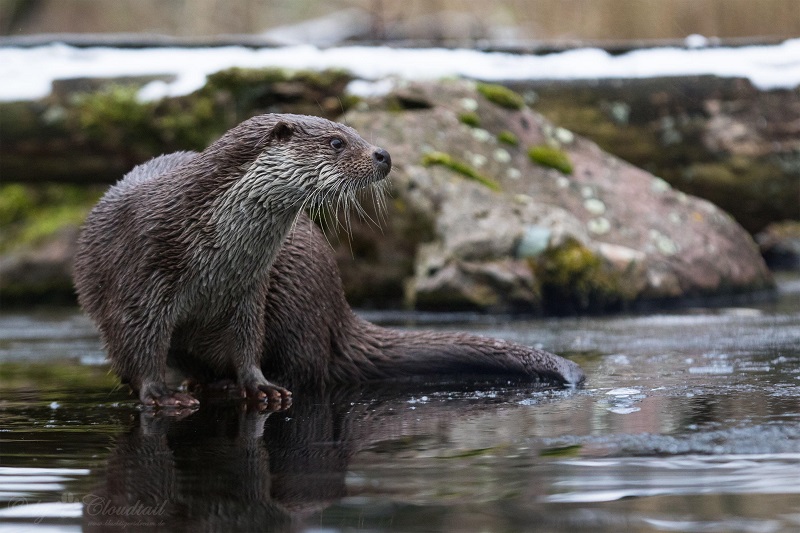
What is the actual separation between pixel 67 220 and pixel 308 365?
4.77 m

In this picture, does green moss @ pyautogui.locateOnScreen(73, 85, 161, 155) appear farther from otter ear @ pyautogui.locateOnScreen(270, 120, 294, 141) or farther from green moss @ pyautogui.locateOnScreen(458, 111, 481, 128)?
otter ear @ pyautogui.locateOnScreen(270, 120, 294, 141)

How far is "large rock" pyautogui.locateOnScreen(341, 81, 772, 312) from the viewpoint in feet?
18.7

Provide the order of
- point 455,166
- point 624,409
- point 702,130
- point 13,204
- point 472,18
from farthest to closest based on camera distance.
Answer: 1. point 472,18
2. point 13,204
3. point 702,130
4. point 455,166
5. point 624,409

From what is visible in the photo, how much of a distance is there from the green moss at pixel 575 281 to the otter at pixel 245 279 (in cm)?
203

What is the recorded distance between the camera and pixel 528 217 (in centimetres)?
586

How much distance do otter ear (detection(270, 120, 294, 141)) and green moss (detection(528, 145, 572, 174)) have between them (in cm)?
328

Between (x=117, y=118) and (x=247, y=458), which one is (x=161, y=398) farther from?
(x=117, y=118)

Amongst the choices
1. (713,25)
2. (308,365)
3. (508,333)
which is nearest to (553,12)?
(713,25)

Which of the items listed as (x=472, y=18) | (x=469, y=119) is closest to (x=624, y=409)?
(x=469, y=119)

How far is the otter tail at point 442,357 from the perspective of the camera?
352 cm

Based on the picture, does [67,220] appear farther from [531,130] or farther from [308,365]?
[308,365]

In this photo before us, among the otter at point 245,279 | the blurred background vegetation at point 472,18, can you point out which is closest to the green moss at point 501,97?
the blurred background vegetation at point 472,18

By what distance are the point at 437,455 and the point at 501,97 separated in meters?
4.76

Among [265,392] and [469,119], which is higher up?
[469,119]
